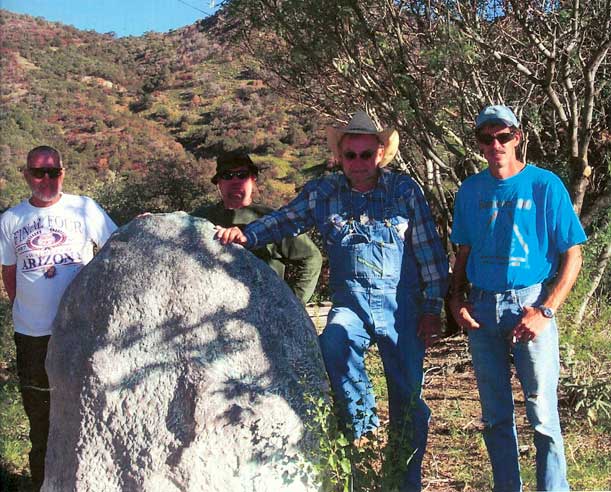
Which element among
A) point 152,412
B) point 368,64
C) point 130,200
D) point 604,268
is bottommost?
point 152,412

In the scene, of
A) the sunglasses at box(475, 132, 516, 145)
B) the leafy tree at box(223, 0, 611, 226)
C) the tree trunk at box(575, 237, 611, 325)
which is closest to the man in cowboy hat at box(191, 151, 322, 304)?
the sunglasses at box(475, 132, 516, 145)

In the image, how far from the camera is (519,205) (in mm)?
3518

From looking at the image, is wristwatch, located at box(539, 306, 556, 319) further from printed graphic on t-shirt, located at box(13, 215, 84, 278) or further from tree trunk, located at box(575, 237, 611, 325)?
tree trunk, located at box(575, 237, 611, 325)

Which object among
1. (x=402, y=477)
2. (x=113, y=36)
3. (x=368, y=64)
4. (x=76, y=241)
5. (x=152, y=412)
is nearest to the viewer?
(x=152, y=412)

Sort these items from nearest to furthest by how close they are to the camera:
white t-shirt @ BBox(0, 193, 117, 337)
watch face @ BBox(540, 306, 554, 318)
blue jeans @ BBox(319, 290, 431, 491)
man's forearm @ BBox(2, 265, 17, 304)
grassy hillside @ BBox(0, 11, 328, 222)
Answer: watch face @ BBox(540, 306, 554, 318) → blue jeans @ BBox(319, 290, 431, 491) → white t-shirt @ BBox(0, 193, 117, 337) → man's forearm @ BBox(2, 265, 17, 304) → grassy hillside @ BBox(0, 11, 328, 222)

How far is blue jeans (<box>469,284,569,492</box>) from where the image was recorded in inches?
139

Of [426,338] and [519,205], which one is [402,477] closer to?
[426,338]

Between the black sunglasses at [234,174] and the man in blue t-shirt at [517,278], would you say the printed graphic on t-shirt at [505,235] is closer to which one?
the man in blue t-shirt at [517,278]

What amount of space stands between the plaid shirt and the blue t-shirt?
0.35 meters

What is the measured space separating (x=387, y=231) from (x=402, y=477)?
1214 mm

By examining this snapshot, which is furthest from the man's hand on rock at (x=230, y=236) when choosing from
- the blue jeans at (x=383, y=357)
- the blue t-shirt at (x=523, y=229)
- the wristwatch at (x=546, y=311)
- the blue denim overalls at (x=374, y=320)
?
the wristwatch at (x=546, y=311)

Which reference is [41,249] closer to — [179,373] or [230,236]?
[230,236]

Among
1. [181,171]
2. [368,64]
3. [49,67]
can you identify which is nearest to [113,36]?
[49,67]

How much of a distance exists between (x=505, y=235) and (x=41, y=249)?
7.96 ft
